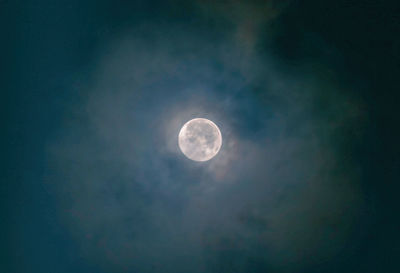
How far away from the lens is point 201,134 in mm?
9062

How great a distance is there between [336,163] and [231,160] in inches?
150

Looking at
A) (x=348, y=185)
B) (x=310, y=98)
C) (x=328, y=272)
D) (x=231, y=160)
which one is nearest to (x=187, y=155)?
(x=231, y=160)

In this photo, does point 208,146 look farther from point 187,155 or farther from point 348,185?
point 348,185

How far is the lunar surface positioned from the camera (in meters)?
9.11

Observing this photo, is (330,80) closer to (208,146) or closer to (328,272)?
(208,146)

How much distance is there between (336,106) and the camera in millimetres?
9188

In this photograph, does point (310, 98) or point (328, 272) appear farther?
point (328, 272)

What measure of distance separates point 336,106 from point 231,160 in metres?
3.90

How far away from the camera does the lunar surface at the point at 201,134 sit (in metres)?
9.11

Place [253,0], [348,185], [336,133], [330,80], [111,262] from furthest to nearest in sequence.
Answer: [111,262]
[348,185]
[336,133]
[330,80]
[253,0]

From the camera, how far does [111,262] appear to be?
1116 centimetres

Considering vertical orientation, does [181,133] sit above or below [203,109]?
below

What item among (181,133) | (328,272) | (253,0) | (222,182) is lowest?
(328,272)

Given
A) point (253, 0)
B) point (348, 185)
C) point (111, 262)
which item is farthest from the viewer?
point (111, 262)
